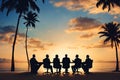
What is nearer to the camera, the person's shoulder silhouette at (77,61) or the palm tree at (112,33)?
the person's shoulder silhouette at (77,61)

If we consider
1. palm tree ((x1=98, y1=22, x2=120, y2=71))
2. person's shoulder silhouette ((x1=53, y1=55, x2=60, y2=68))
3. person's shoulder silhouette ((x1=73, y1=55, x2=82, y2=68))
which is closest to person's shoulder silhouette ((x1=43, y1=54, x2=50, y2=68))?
person's shoulder silhouette ((x1=53, y1=55, x2=60, y2=68))

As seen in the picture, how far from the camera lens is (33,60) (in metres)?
25.6

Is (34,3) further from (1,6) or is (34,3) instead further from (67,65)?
(67,65)

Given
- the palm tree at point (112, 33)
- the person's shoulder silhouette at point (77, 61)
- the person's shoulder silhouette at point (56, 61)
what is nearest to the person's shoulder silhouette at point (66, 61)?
the person's shoulder silhouette at point (56, 61)

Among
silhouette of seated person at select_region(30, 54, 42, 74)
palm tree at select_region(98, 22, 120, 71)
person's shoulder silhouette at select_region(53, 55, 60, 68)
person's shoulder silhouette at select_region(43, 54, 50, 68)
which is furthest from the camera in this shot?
palm tree at select_region(98, 22, 120, 71)

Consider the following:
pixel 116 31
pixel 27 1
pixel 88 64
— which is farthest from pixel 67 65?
pixel 116 31

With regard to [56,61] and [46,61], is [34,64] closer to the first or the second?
[46,61]

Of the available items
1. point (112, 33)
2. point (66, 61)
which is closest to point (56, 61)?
point (66, 61)

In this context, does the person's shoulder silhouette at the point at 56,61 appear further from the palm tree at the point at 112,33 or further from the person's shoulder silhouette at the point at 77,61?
the palm tree at the point at 112,33

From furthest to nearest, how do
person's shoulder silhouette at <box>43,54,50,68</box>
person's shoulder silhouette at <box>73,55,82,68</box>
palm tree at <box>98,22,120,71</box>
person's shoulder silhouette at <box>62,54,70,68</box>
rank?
palm tree at <box>98,22,120,71</box>
person's shoulder silhouette at <box>73,55,82,68</box>
person's shoulder silhouette at <box>62,54,70,68</box>
person's shoulder silhouette at <box>43,54,50,68</box>

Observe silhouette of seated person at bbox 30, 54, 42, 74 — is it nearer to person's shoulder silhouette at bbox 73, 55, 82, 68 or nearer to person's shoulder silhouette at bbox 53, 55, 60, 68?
person's shoulder silhouette at bbox 53, 55, 60, 68

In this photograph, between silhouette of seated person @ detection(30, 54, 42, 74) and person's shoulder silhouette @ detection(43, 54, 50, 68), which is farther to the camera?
person's shoulder silhouette @ detection(43, 54, 50, 68)

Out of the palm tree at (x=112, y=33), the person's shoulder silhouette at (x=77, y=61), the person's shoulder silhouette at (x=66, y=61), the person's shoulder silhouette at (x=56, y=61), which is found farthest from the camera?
the palm tree at (x=112, y=33)

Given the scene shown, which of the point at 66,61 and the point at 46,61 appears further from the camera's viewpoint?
the point at 66,61
